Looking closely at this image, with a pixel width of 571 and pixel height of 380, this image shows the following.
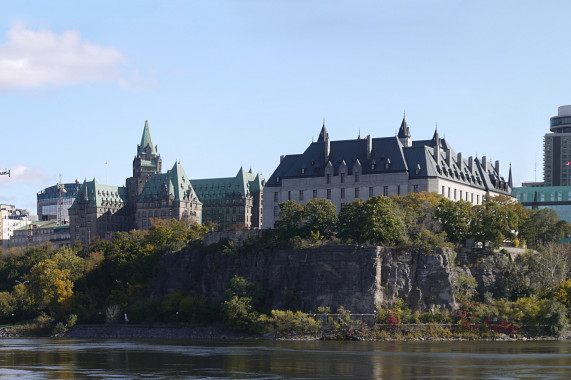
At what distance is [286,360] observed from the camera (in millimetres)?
111312

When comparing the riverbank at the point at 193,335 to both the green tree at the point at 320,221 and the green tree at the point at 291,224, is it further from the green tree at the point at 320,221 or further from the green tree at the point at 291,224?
the green tree at the point at 320,221

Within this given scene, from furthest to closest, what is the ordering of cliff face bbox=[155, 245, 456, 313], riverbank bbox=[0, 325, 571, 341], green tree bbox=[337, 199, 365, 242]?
green tree bbox=[337, 199, 365, 242] → cliff face bbox=[155, 245, 456, 313] → riverbank bbox=[0, 325, 571, 341]

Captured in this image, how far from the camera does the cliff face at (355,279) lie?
5974 inches

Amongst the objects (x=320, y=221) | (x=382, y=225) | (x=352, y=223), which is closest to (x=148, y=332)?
(x=320, y=221)

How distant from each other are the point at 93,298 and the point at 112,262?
8539mm

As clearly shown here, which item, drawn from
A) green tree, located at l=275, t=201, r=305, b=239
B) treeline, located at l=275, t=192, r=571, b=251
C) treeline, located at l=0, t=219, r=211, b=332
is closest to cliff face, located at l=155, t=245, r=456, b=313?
treeline, located at l=275, t=192, r=571, b=251

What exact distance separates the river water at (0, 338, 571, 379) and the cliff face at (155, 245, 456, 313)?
40.9 feet

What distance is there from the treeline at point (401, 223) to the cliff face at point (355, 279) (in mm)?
3492

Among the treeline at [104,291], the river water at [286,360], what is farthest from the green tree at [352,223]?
the treeline at [104,291]

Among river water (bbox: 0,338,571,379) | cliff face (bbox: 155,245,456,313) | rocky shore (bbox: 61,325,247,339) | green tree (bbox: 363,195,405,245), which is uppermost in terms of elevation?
green tree (bbox: 363,195,405,245)

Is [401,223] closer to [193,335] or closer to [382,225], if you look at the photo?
[382,225]

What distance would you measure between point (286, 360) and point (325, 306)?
41.1 m

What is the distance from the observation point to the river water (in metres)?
97.6

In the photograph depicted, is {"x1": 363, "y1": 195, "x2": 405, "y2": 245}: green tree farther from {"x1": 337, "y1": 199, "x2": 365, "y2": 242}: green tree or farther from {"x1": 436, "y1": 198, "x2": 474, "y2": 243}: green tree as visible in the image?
{"x1": 436, "y1": 198, "x2": 474, "y2": 243}: green tree
